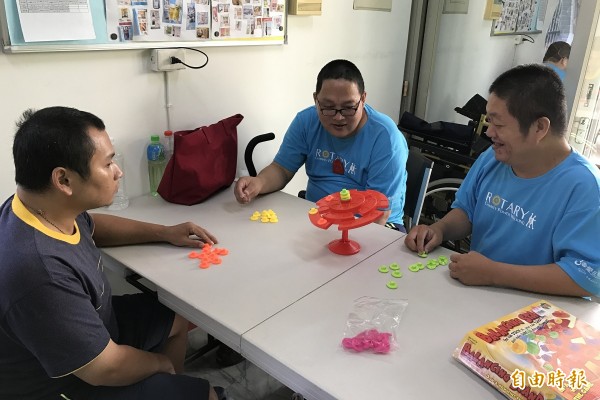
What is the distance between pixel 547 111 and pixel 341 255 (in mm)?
721

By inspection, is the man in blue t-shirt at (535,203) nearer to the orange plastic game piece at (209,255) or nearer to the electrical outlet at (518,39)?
the orange plastic game piece at (209,255)

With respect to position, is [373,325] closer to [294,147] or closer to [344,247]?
[344,247]

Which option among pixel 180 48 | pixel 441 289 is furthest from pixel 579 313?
pixel 180 48

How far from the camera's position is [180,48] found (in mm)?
1948

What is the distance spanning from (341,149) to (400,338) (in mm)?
1093

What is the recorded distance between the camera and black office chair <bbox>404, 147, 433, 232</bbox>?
1990 millimetres

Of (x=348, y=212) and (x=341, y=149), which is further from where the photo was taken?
(x=341, y=149)

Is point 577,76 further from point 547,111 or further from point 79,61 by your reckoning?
point 79,61

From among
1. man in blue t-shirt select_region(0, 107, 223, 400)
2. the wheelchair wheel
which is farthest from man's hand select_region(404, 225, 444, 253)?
→ the wheelchair wheel

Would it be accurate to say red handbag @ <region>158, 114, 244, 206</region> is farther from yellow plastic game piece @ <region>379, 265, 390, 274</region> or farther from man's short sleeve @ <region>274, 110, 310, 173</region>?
yellow plastic game piece @ <region>379, 265, 390, 274</region>

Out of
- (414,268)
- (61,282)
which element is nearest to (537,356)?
(414,268)

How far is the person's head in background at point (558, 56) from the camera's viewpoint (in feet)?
8.40

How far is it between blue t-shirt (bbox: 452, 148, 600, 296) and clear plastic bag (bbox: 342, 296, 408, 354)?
44 centimetres

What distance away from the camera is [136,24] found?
70.4 inches
